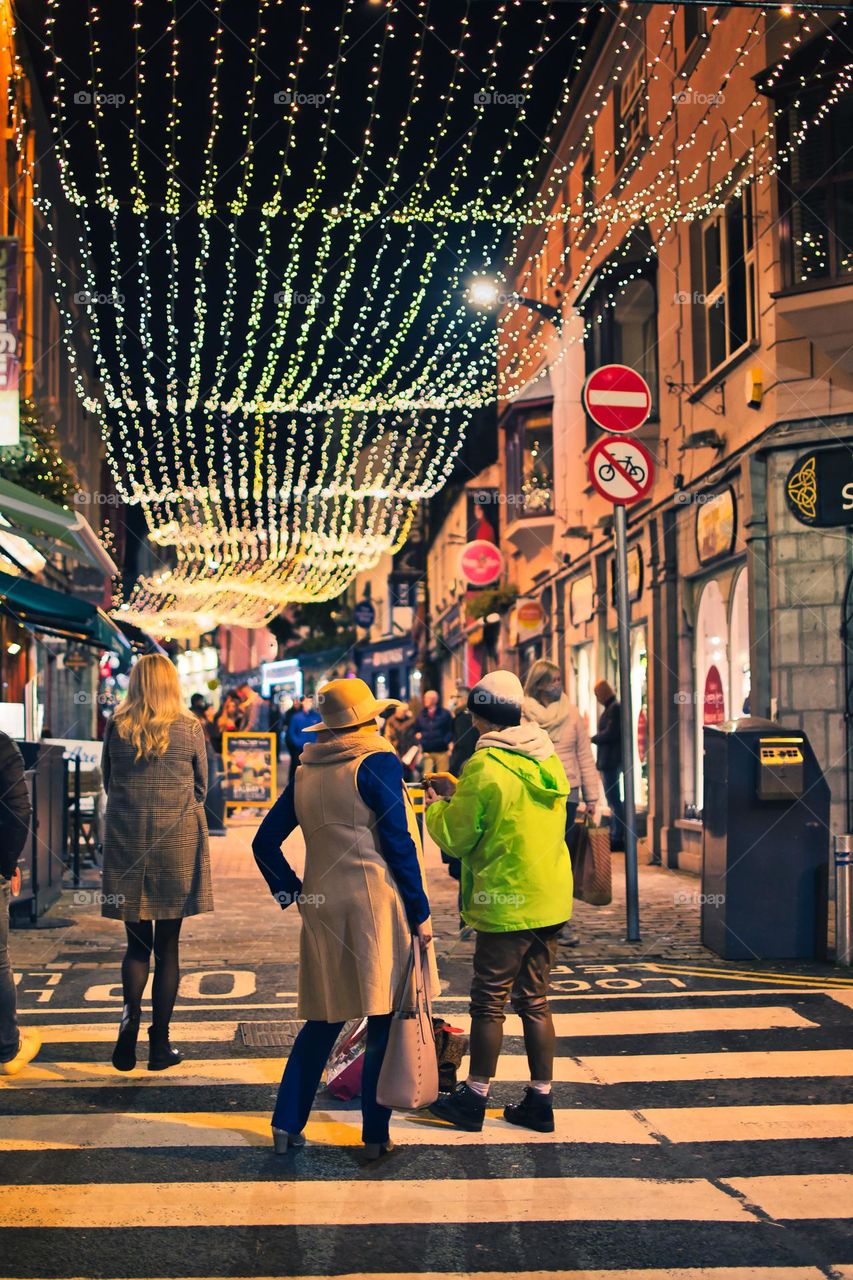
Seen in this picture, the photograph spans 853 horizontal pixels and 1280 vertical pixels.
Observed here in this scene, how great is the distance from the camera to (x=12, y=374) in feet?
48.4

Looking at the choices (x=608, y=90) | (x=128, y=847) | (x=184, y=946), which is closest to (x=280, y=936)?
(x=184, y=946)

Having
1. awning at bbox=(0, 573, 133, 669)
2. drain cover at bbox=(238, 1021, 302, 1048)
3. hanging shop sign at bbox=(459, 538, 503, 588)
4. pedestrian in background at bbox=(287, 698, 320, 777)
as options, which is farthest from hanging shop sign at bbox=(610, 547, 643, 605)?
drain cover at bbox=(238, 1021, 302, 1048)

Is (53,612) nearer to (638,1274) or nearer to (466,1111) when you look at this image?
(466,1111)

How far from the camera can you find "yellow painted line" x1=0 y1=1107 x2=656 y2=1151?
19.0 feet

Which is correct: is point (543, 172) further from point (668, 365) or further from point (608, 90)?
point (668, 365)

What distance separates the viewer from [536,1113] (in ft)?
19.6

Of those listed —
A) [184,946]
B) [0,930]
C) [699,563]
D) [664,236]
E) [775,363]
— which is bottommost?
[184,946]

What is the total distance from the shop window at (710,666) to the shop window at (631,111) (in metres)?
6.45

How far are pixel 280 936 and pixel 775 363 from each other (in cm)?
682

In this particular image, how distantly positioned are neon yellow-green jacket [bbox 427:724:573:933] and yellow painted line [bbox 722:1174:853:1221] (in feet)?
4.24

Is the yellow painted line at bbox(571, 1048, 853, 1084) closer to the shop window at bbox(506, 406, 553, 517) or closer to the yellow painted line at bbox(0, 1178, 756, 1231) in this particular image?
the yellow painted line at bbox(0, 1178, 756, 1231)

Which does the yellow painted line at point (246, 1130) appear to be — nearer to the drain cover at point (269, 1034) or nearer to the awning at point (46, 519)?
the drain cover at point (269, 1034)

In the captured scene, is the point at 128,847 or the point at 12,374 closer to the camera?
the point at 128,847

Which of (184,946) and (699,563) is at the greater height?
(699,563)
